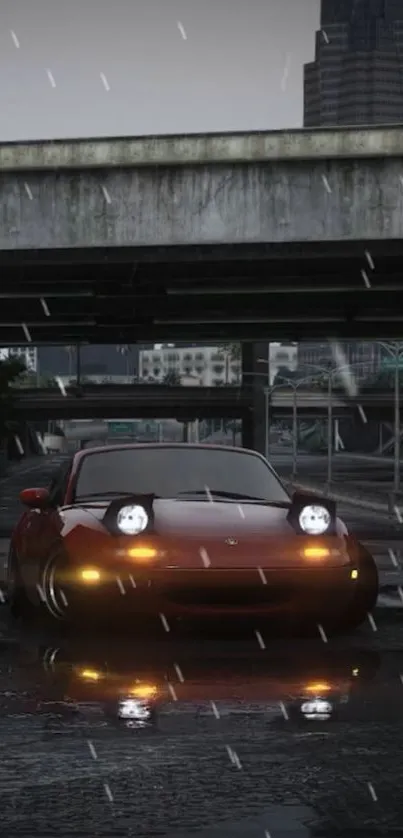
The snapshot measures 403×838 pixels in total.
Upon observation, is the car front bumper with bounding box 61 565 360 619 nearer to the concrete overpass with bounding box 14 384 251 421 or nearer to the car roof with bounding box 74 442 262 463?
the car roof with bounding box 74 442 262 463

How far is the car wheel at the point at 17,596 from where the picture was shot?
410 inches

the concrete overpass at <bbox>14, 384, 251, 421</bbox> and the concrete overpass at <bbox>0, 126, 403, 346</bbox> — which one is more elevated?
the concrete overpass at <bbox>0, 126, 403, 346</bbox>

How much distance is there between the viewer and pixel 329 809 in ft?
16.1

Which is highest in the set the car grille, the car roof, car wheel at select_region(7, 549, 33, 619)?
the car roof

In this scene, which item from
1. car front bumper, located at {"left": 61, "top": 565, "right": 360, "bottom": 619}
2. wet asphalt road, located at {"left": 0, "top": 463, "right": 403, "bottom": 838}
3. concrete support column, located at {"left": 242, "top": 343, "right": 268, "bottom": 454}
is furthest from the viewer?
concrete support column, located at {"left": 242, "top": 343, "right": 268, "bottom": 454}

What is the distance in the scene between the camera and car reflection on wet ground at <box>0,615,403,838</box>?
485 centimetres

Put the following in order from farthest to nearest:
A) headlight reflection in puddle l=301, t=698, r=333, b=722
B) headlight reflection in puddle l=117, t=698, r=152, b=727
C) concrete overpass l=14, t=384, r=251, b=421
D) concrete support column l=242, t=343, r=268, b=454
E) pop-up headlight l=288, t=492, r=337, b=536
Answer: concrete overpass l=14, t=384, r=251, b=421 → concrete support column l=242, t=343, r=268, b=454 → pop-up headlight l=288, t=492, r=337, b=536 → headlight reflection in puddle l=301, t=698, r=333, b=722 → headlight reflection in puddle l=117, t=698, r=152, b=727

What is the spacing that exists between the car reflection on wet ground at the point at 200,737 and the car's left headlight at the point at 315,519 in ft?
2.27

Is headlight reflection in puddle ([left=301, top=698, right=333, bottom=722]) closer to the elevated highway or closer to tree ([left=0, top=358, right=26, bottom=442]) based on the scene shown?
tree ([left=0, top=358, right=26, bottom=442])

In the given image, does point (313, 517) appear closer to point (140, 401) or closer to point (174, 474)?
point (174, 474)

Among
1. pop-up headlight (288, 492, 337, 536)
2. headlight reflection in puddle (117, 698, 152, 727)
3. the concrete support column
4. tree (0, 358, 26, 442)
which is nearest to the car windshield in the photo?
pop-up headlight (288, 492, 337, 536)

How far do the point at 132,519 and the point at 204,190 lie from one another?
643 inches

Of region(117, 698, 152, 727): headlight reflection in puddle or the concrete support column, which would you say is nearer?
region(117, 698, 152, 727): headlight reflection in puddle

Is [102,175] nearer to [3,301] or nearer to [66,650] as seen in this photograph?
[3,301]
